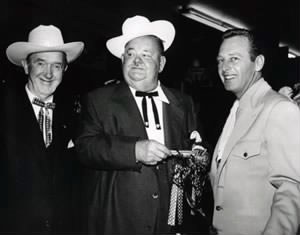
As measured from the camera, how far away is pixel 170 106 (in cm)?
237

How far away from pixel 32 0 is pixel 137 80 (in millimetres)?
2830

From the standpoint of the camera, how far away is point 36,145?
2.28 m

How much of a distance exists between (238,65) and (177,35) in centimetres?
451

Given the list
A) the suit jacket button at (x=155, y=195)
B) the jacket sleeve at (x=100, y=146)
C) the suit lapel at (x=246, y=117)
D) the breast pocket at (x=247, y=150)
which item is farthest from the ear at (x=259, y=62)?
the suit jacket button at (x=155, y=195)

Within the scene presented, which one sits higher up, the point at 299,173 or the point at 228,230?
the point at 299,173

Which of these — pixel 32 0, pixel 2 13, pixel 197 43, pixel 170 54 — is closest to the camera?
pixel 2 13

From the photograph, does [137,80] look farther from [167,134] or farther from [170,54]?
[170,54]

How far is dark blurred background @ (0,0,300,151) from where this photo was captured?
444 cm

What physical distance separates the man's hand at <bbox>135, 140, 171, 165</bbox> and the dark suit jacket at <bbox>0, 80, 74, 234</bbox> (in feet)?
2.40

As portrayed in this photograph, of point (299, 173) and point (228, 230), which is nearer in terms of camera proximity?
point (299, 173)

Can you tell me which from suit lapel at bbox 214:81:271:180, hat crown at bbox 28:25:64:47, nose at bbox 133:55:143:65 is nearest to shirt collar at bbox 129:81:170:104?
nose at bbox 133:55:143:65

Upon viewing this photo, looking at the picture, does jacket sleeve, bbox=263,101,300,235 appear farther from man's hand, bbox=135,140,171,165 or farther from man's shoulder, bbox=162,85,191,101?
man's shoulder, bbox=162,85,191,101

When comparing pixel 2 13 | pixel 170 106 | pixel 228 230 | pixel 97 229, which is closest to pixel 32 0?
pixel 2 13

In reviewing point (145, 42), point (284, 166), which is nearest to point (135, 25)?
point (145, 42)
